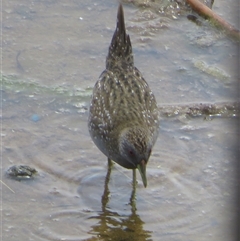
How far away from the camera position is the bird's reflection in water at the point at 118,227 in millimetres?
6426

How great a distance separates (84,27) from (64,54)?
693 millimetres

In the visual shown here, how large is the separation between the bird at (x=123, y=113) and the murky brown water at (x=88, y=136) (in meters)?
0.39

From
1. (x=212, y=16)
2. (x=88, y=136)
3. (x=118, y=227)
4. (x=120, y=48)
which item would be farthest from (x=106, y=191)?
(x=212, y=16)

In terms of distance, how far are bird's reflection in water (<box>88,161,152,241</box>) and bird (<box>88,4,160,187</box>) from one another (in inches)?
14.0

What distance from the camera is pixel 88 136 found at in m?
7.64

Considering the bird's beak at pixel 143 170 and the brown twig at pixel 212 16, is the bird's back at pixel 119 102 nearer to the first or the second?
the bird's beak at pixel 143 170

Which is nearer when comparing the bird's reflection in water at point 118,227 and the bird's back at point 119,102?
the bird's reflection in water at point 118,227

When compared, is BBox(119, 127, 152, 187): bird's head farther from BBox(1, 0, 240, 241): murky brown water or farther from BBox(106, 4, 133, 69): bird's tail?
BBox(106, 4, 133, 69): bird's tail

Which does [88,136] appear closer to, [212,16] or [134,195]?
[134,195]

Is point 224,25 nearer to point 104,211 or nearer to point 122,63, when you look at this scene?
point 122,63

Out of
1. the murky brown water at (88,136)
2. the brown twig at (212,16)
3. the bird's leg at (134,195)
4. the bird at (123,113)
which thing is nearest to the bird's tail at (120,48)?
the bird at (123,113)

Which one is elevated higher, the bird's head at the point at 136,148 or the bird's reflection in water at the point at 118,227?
the bird's head at the point at 136,148

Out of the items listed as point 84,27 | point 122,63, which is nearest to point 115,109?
point 122,63

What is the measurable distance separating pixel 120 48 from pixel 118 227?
1676 millimetres
